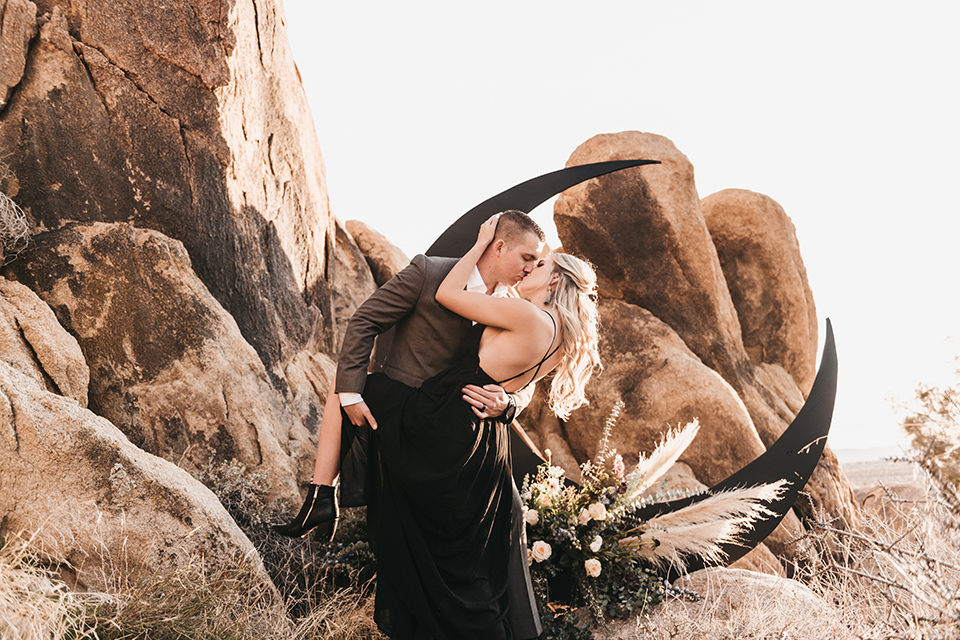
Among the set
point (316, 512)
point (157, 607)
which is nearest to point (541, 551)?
point (316, 512)

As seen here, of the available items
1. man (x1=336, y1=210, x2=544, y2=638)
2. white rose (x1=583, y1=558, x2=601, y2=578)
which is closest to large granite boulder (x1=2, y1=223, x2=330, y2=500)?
man (x1=336, y1=210, x2=544, y2=638)

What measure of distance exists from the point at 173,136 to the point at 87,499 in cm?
346

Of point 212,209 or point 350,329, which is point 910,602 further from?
point 212,209

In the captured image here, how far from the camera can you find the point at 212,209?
19.2 ft

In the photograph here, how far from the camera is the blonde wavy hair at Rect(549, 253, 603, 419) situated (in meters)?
4.04

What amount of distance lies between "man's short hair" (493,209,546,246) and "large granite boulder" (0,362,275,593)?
2564 mm

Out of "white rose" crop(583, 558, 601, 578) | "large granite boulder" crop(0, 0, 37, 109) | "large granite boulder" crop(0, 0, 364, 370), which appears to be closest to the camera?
"white rose" crop(583, 558, 601, 578)

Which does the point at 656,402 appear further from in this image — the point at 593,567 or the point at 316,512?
the point at 316,512

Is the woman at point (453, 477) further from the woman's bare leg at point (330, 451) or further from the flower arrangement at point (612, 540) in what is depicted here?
the flower arrangement at point (612, 540)

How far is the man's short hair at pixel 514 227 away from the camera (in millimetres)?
4188

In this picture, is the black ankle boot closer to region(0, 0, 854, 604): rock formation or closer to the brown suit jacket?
region(0, 0, 854, 604): rock formation

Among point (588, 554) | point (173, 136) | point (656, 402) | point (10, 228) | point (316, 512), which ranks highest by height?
point (173, 136)

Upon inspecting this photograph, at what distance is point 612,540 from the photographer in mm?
5004

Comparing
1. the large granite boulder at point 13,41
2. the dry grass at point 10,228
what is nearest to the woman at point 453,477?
the dry grass at point 10,228
